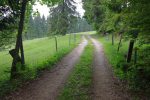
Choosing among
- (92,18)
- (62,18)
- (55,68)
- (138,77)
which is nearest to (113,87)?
(138,77)

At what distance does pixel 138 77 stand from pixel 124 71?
187cm

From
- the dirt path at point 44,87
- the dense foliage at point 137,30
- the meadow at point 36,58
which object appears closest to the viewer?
the dirt path at point 44,87

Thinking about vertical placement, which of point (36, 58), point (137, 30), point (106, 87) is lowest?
point (36, 58)

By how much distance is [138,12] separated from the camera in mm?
11336

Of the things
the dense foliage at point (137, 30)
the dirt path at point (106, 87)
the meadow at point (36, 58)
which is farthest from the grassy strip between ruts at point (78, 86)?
the meadow at point (36, 58)

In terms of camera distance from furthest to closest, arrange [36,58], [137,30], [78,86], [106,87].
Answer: [36,58]
[137,30]
[78,86]
[106,87]

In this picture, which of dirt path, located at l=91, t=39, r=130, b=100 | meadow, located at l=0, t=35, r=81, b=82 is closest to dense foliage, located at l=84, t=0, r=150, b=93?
dirt path, located at l=91, t=39, r=130, b=100

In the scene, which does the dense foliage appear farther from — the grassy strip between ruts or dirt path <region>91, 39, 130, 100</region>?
the grassy strip between ruts

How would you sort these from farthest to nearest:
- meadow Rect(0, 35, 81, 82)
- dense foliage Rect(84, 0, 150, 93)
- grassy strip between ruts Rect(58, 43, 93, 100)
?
1. meadow Rect(0, 35, 81, 82)
2. dense foliage Rect(84, 0, 150, 93)
3. grassy strip between ruts Rect(58, 43, 93, 100)

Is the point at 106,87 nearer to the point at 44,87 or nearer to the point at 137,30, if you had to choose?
the point at 44,87

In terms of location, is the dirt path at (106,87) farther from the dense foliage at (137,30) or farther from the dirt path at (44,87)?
the dirt path at (44,87)

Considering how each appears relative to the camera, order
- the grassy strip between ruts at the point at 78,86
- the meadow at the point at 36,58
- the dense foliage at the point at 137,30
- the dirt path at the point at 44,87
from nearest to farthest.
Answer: the grassy strip between ruts at the point at 78,86 < the dirt path at the point at 44,87 < the dense foliage at the point at 137,30 < the meadow at the point at 36,58

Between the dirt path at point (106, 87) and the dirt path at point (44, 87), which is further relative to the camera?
the dirt path at point (44, 87)

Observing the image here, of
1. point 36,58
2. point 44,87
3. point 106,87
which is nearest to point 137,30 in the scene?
point 106,87
